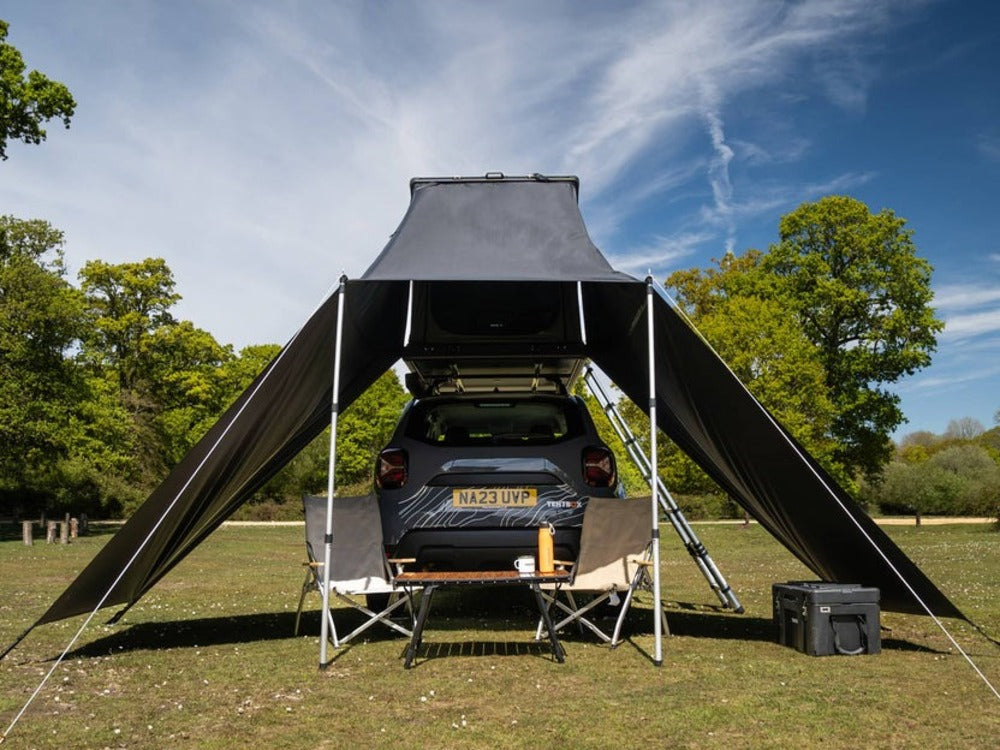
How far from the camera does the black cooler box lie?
5910mm

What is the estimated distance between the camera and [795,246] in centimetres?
3509

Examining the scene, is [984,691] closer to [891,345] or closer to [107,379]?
[891,345]

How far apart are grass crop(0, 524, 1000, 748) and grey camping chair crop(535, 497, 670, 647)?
412 mm

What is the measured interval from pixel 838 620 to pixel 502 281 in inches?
128

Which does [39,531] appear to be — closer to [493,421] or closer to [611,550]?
[493,421]

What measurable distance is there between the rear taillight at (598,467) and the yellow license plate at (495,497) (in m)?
0.46

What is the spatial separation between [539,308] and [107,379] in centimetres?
3627

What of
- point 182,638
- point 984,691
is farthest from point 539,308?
point 984,691

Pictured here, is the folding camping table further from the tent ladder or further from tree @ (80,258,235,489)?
tree @ (80,258,235,489)

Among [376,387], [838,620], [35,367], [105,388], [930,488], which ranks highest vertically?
[376,387]

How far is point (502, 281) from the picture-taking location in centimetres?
641

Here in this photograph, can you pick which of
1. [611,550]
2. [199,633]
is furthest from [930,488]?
[199,633]

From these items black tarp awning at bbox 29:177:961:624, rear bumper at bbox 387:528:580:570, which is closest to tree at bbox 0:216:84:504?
black tarp awning at bbox 29:177:961:624

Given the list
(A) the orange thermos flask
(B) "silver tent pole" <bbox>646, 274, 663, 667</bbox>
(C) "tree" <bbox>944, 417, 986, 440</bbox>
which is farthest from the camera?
(C) "tree" <bbox>944, 417, 986, 440</bbox>
